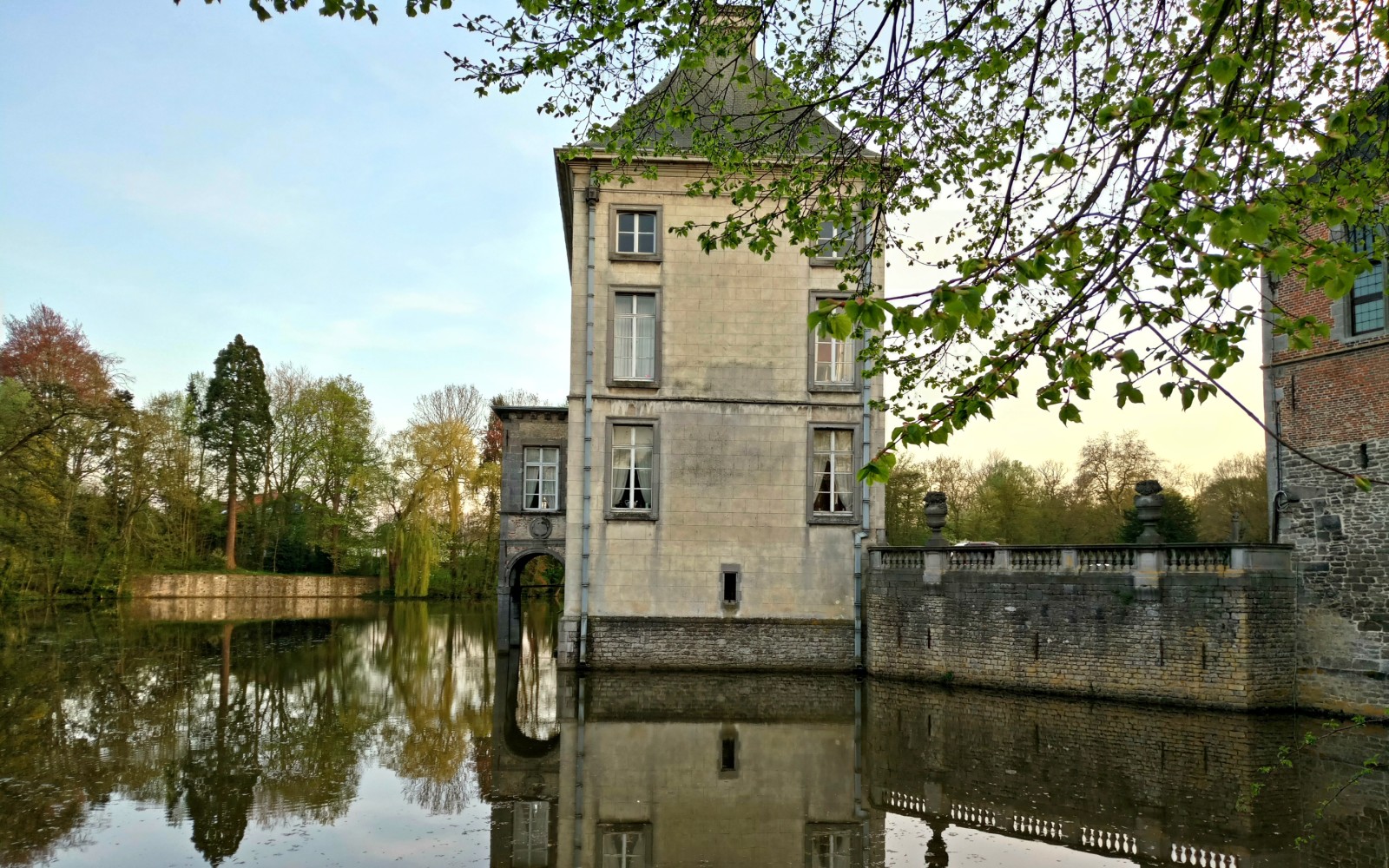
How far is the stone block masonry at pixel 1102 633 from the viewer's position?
12867 millimetres

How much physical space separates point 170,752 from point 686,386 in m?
10.1

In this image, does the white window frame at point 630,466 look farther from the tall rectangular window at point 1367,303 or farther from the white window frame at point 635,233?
the tall rectangular window at point 1367,303

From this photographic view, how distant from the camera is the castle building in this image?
16.9 meters

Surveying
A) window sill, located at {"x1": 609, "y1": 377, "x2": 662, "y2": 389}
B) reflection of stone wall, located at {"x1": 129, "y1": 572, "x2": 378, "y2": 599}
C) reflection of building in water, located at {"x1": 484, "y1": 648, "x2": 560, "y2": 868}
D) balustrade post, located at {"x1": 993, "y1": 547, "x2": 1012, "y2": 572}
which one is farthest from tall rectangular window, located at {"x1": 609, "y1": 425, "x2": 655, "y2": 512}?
reflection of stone wall, located at {"x1": 129, "y1": 572, "x2": 378, "y2": 599}

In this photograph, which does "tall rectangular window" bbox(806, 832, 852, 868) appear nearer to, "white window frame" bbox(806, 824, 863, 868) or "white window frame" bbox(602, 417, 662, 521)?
"white window frame" bbox(806, 824, 863, 868)

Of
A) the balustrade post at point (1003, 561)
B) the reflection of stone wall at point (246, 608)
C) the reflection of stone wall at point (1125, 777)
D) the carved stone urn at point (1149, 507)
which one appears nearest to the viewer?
the reflection of stone wall at point (1125, 777)

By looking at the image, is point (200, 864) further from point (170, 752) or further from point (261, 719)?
point (261, 719)

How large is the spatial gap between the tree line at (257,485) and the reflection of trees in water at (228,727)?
12.0m

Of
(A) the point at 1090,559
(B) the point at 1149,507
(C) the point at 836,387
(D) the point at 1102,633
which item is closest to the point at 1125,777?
(D) the point at 1102,633

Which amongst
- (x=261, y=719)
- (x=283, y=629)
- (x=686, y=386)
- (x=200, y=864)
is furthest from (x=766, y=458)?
(x=283, y=629)

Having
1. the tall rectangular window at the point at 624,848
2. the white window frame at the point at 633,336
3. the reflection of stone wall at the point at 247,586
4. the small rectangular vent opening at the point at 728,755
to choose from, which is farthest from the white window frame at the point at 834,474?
the reflection of stone wall at the point at 247,586

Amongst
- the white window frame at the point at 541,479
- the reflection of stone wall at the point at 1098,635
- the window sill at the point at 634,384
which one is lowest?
the reflection of stone wall at the point at 1098,635

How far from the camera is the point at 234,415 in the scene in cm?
4312

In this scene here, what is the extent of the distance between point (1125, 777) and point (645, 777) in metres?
4.81
